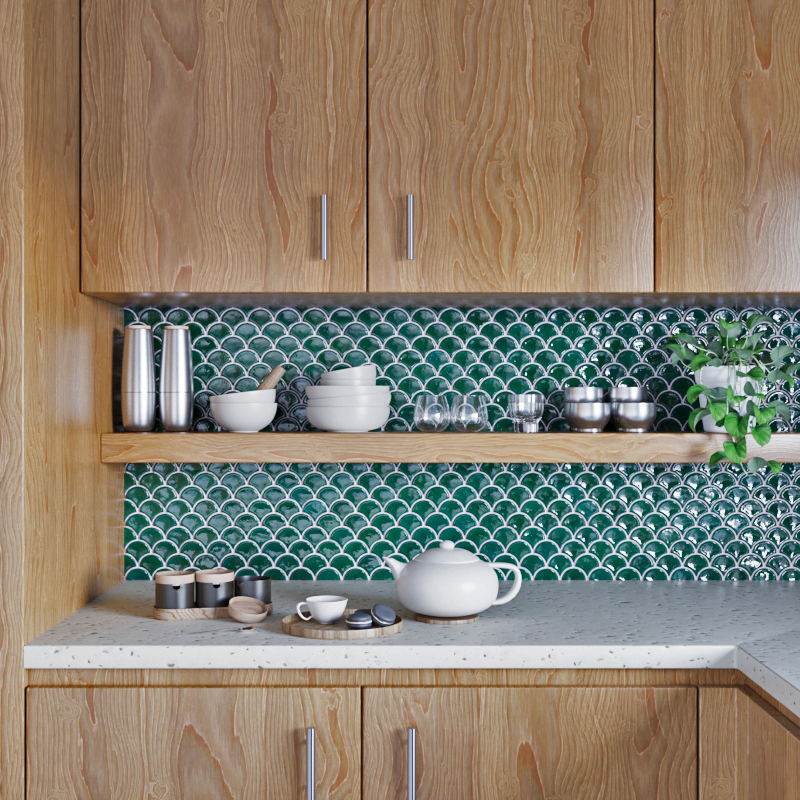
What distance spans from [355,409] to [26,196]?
0.90 metres

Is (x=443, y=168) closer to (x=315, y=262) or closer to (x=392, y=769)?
(x=315, y=262)

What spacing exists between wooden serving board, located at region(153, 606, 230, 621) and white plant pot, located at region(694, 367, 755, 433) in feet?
4.29

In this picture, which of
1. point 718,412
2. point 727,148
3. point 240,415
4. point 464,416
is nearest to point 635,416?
point 718,412

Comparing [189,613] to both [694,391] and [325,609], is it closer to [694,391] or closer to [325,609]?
[325,609]

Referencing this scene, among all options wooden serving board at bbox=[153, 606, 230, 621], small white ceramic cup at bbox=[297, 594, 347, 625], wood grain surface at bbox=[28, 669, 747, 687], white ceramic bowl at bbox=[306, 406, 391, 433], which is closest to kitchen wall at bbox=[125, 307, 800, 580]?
white ceramic bowl at bbox=[306, 406, 391, 433]

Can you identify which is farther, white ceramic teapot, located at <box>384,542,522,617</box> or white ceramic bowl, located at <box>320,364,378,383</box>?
white ceramic bowl, located at <box>320,364,378,383</box>

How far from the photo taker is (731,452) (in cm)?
208

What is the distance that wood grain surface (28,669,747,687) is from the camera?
1.71 meters

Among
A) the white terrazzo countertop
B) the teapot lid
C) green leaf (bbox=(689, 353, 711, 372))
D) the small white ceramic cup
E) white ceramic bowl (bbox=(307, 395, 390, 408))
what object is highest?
green leaf (bbox=(689, 353, 711, 372))

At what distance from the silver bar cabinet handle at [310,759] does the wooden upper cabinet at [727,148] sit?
1279mm

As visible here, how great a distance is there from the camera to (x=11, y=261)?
67.4 inches

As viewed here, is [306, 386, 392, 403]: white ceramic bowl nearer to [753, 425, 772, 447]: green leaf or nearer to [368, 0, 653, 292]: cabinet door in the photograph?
[368, 0, 653, 292]: cabinet door

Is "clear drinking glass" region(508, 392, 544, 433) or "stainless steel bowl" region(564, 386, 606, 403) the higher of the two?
"stainless steel bowl" region(564, 386, 606, 403)

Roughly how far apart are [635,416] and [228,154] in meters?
1.22
